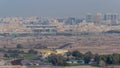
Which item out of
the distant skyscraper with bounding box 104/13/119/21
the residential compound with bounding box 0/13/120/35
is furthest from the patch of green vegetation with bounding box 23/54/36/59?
the distant skyscraper with bounding box 104/13/119/21

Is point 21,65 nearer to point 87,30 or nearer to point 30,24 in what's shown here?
point 87,30

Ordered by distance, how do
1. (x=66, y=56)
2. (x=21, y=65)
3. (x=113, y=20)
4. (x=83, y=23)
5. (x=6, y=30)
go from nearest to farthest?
(x=21, y=65) → (x=66, y=56) → (x=6, y=30) → (x=83, y=23) → (x=113, y=20)

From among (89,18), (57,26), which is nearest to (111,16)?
(89,18)

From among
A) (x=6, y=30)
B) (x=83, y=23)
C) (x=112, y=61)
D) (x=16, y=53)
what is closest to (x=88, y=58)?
(x=112, y=61)

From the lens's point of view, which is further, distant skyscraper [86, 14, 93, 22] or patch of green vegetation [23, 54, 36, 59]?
distant skyscraper [86, 14, 93, 22]

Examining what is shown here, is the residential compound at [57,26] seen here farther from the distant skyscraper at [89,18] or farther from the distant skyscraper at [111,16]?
the distant skyscraper at [111,16]

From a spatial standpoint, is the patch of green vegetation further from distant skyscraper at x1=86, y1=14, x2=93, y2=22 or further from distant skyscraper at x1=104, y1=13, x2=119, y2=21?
distant skyscraper at x1=104, y1=13, x2=119, y2=21

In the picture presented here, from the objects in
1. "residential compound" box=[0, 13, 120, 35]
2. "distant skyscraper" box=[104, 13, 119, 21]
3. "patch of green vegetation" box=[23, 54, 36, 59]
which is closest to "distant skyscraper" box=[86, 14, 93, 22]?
"residential compound" box=[0, 13, 120, 35]

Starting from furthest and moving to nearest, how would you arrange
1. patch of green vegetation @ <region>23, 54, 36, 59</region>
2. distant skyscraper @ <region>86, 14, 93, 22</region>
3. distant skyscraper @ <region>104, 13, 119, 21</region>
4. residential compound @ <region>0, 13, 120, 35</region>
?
distant skyscraper @ <region>104, 13, 119, 21</region> < distant skyscraper @ <region>86, 14, 93, 22</region> < residential compound @ <region>0, 13, 120, 35</region> < patch of green vegetation @ <region>23, 54, 36, 59</region>

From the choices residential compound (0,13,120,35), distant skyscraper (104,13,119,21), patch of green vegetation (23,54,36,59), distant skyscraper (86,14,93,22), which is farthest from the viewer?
distant skyscraper (104,13,119,21)

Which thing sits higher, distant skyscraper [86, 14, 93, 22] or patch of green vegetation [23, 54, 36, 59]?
patch of green vegetation [23, 54, 36, 59]

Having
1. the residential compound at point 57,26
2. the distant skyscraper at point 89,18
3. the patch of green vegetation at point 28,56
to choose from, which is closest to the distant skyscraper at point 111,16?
the residential compound at point 57,26
